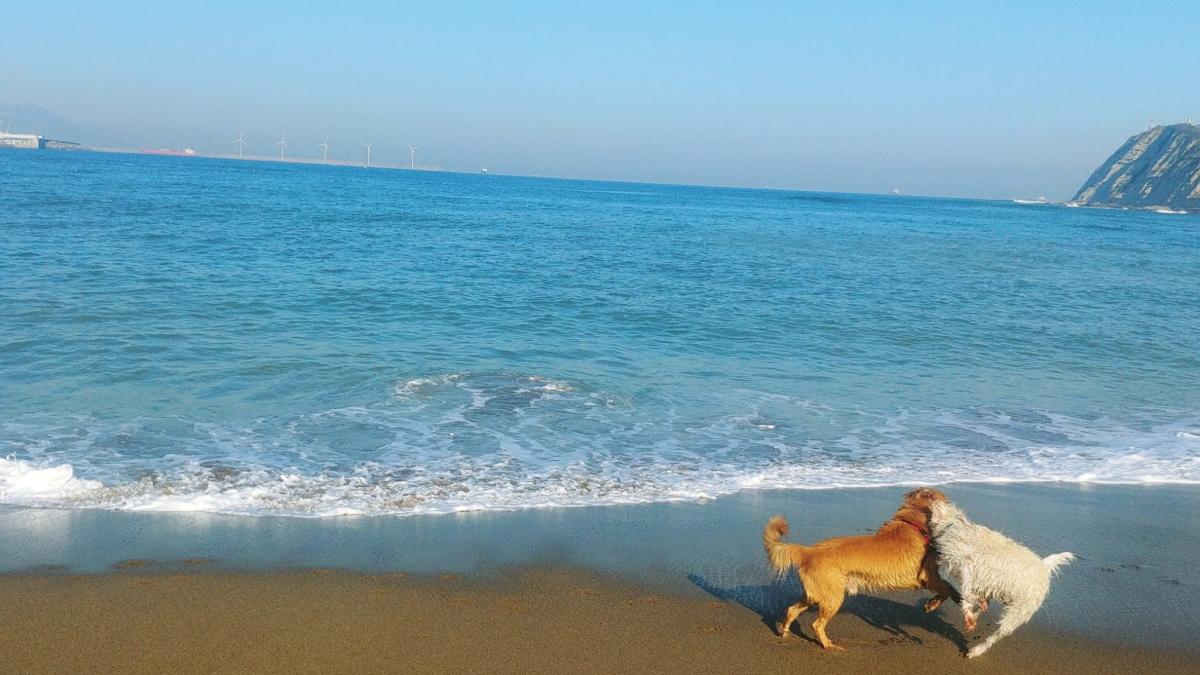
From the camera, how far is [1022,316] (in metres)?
20.4

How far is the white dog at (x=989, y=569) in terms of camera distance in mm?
4961

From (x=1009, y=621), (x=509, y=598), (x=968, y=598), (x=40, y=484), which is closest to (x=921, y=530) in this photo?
(x=968, y=598)

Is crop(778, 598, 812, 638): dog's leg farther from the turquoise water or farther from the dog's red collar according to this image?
the turquoise water

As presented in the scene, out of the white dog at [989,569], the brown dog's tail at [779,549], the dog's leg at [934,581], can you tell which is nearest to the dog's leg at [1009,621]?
the white dog at [989,569]

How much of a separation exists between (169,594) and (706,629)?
135 inches

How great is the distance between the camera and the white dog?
496cm

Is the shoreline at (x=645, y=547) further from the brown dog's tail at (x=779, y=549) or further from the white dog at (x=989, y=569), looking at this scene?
the brown dog's tail at (x=779, y=549)

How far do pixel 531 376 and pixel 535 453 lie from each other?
3.55 m

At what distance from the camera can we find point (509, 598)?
5637mm

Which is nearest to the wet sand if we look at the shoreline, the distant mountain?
the shoreline

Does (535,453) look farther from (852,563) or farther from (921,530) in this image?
(921,530)

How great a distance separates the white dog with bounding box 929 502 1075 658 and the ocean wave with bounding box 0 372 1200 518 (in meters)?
3.06

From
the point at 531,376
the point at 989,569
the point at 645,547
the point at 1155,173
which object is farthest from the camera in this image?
the point at 1155,173

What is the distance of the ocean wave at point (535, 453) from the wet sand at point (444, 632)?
5.14 feet
